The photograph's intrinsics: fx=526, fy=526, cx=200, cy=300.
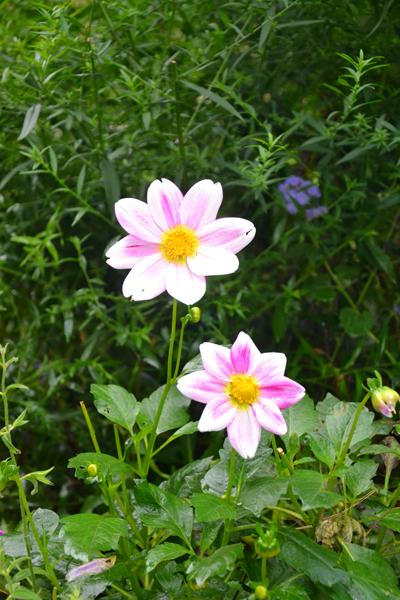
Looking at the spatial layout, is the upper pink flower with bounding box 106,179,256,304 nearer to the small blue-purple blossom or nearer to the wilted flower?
the wilted flower

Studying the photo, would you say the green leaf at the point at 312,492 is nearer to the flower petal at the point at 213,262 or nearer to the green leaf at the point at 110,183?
the flower petal at the point at 213,262

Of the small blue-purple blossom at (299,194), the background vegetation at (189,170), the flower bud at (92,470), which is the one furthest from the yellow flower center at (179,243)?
the small blue-purple blossom at (299,194)

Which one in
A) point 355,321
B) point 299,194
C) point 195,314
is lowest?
point 355,321

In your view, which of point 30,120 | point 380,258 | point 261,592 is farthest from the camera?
point 380,258

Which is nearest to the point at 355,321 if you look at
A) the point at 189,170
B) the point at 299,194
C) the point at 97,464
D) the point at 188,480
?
the point at 299,194

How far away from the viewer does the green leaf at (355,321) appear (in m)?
0.99

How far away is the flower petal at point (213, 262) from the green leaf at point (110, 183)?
1.14 ft

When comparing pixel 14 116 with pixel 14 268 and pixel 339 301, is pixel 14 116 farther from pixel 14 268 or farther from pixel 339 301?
pixel 339 301

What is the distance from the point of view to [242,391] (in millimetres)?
467

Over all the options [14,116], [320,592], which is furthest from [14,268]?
[320,592]

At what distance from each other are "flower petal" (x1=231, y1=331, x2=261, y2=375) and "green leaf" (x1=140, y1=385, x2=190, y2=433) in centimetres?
15

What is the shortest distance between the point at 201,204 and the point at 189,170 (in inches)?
18.1

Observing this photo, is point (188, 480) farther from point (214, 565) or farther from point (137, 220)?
point (137, 220)

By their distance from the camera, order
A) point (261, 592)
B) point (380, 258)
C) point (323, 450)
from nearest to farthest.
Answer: point (261, 592) < point (323, 450) < point (380, 258)
